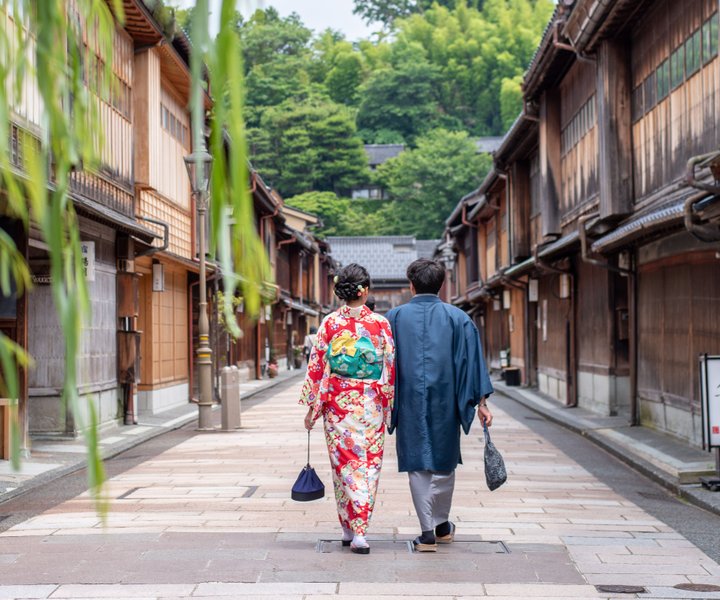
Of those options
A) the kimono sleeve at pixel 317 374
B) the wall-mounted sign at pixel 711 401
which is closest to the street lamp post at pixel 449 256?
the wall-mounted sign at pixel 711 401

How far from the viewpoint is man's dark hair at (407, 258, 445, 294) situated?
7.52 meters

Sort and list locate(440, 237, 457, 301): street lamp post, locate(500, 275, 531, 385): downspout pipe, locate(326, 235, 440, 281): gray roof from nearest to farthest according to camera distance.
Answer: locate(500, 275, 531, 385): downspout pipe
locate(440, 237, 457, 301): street lamp post
locate(326, 235, 440, 281): gray roof

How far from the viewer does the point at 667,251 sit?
14906mm

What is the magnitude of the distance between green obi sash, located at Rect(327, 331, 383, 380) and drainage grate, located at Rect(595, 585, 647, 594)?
2.06 m

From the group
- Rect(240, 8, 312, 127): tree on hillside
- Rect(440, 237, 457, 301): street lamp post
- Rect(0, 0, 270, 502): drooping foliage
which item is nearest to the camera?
Rect(0, 0, 270, 502): drooping foliage

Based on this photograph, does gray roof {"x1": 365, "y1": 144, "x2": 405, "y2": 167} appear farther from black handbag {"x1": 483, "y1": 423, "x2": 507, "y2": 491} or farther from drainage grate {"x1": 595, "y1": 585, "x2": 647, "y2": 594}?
drainage grate {"x1": 595, "y1": 585, "x2": 647, "y2": 594}

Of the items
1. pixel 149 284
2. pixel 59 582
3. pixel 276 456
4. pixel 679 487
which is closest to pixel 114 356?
pixel 149 284

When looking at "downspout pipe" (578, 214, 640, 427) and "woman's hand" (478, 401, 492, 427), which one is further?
"downspout pipe" (578, 214, 640, 427)

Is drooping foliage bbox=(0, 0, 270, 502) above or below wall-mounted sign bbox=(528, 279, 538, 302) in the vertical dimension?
below

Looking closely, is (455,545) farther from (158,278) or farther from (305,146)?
(305,146)

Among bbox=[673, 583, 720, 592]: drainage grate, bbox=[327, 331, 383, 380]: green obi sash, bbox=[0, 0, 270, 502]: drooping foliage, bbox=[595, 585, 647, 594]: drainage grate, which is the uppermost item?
bbox=[0, 0, 270, 502]: drooping foliage

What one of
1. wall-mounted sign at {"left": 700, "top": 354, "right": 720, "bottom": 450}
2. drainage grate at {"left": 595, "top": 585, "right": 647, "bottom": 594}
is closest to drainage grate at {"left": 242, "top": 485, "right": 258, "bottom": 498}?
wall-mounted sign at {"left": 700, "top": 354, "right": 720, "bottom": 450}

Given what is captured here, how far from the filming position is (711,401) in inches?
387

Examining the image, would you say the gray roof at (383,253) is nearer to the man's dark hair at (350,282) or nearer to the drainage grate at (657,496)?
the drainage grate at (657,496)
